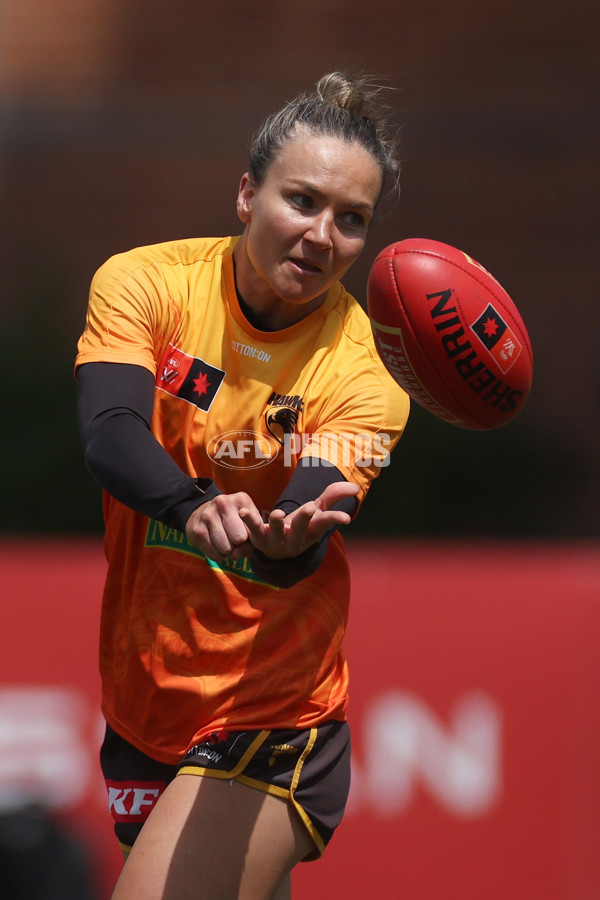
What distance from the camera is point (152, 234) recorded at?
5.77 meters

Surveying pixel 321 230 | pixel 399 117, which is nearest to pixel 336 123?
pixel 321 230

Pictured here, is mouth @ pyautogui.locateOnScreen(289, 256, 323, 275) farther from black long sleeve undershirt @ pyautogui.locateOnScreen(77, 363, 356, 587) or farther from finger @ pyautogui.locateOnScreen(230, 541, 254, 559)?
finger @ pyautogui.locateOnScreen(230, 541, 254, 559)

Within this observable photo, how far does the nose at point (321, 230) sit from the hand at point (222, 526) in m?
0.66

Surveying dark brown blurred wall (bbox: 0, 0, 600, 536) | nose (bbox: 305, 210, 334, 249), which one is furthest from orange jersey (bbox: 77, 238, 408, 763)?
dark brown blurred wall (bbox: 0, 0, 600, 536)

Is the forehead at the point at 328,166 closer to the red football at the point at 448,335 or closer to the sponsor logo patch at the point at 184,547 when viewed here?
the red football at the point at 448,335

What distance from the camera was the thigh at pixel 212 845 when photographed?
6.82ft

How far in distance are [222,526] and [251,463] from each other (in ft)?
1.59

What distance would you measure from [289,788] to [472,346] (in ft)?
3.34

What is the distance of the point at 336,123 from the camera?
7.72ft

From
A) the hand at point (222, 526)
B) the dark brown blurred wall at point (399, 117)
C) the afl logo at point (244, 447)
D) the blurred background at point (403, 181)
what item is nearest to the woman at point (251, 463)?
the afl logo at point (244, 447)

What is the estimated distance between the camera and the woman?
2.21 metres

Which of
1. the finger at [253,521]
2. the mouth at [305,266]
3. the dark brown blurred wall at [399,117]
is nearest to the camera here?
the finger at [253,521]

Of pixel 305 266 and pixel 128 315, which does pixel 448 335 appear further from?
pixel 128 315

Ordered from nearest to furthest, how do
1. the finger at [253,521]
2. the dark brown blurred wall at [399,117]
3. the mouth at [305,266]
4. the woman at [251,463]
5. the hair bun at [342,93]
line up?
the finger at [253,521], the woman at [251,463], the mouth at [305,266], the hair bun at [342,93], the dark brown blurred wall at [399,117]
